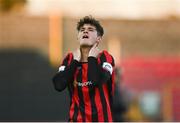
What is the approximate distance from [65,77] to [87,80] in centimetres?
18

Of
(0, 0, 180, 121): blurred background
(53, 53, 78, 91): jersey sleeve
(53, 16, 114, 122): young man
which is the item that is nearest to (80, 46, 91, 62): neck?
(53, 16, 114, 122): young man

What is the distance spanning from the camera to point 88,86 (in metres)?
5.93

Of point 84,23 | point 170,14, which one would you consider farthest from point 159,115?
point 84,23

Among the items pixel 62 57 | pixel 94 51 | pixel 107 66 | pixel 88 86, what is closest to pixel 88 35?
pixel 94 51

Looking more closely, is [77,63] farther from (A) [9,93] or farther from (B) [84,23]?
(A) [9,93]

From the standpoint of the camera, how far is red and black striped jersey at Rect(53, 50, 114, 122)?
593 cm

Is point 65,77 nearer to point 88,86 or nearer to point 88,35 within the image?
point 88,86

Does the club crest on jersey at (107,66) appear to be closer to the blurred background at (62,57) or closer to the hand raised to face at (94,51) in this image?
the hand raised to face at (94,51)

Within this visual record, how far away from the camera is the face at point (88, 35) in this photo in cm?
595

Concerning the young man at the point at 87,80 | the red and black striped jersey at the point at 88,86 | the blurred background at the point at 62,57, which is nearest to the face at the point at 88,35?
the young man at the point at 87,80

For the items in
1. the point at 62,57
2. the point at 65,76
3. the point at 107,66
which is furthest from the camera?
the point at 62,57

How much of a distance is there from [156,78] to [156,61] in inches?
23.0

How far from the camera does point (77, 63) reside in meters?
5.98

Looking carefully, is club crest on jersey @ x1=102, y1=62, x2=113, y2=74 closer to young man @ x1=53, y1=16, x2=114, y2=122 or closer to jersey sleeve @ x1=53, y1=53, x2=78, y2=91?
young man @ x1=53, y1=16, x2=114, y2=122
